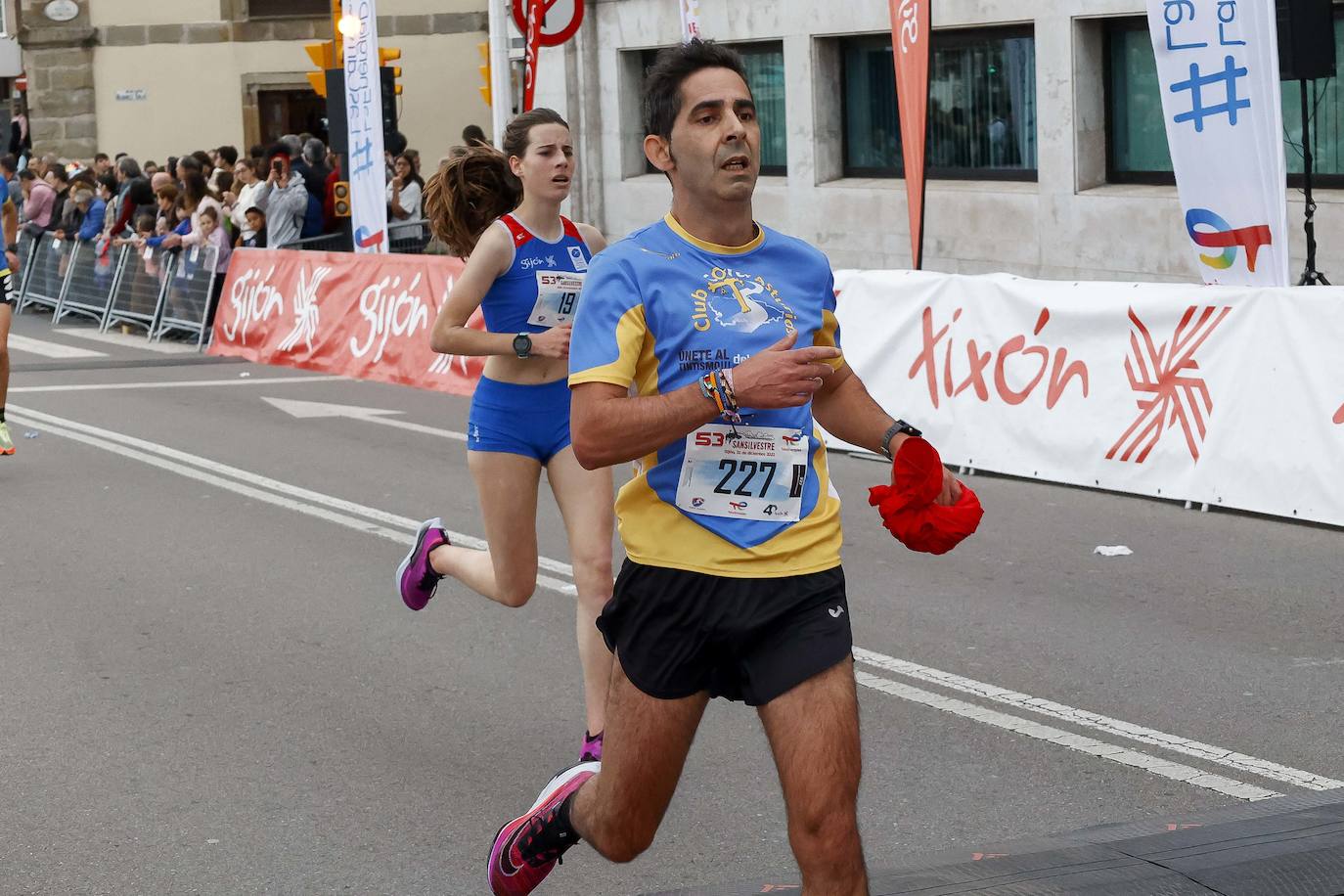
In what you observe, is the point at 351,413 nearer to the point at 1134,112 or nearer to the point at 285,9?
the point at 1134,112

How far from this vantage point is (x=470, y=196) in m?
6.56

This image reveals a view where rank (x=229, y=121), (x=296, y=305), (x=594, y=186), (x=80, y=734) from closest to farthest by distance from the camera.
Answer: (x=80, y=734), (x=296, y=305), (x=594, y=186), (x=229, y=121)

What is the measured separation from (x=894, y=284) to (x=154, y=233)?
1149cm

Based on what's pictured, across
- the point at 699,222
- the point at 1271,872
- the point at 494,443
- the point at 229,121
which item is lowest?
the point at 1271,872

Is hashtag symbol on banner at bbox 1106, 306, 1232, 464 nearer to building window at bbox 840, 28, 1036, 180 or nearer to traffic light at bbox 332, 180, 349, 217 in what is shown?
building window at bbox 840, 28, 1036, 180

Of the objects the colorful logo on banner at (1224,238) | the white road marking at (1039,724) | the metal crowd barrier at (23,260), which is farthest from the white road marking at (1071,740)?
the metal crowd barrier at (23,260)

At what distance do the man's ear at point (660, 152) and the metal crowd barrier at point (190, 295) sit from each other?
53.7ft

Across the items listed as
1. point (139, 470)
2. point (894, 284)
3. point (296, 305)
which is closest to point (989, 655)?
point (894, 284)

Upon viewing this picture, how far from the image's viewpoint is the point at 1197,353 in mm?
10195

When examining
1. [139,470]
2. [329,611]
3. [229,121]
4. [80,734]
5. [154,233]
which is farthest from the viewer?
[229,121]

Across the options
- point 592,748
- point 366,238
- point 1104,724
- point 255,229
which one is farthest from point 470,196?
point 255,229

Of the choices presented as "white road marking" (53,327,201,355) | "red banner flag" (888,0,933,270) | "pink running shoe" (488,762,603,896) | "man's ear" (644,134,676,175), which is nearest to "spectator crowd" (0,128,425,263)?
"white road marking" (53,327,201,355)

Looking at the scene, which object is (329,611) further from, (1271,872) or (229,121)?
(229,121)

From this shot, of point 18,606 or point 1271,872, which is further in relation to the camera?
point 18,606
